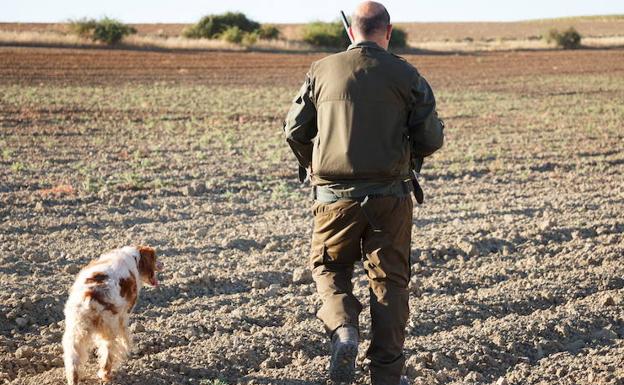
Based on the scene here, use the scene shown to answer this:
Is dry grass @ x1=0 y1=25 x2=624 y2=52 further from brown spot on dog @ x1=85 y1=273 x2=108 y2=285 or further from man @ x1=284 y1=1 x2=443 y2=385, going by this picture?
man @ x1=284 y1=1 x2=443 y2=385

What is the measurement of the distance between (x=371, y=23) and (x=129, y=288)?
2033mm

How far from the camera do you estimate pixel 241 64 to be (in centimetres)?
3459

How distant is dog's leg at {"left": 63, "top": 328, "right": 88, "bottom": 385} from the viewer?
4.92 m

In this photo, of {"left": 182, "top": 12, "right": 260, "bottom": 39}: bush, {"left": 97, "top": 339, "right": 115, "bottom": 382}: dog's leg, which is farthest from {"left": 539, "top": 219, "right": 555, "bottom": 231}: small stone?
{"left": 182, "top": 12, "right": 260, "bottom": 39}: bush

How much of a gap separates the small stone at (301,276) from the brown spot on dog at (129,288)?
2465 mm

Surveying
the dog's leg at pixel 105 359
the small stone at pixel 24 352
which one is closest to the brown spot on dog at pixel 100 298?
the dog's leg at pixel 105 359

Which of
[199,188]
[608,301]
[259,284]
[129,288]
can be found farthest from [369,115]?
[199,188]

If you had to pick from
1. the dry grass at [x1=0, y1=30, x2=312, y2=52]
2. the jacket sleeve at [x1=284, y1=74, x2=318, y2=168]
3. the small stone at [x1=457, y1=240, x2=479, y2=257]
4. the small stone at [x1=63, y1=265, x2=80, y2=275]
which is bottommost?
the small stone at [x1=63, y1=265, x2=80, y2=275]

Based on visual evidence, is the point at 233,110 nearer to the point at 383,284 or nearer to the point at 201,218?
the point at 201,218

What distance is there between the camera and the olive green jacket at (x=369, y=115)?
464 centimetres

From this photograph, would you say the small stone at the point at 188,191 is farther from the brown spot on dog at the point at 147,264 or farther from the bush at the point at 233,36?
the bush at the point at 233,36

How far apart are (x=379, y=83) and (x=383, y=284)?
1.04 m

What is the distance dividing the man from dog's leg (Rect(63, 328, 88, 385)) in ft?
4.28

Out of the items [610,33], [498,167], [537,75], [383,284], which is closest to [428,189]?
[498,167]
